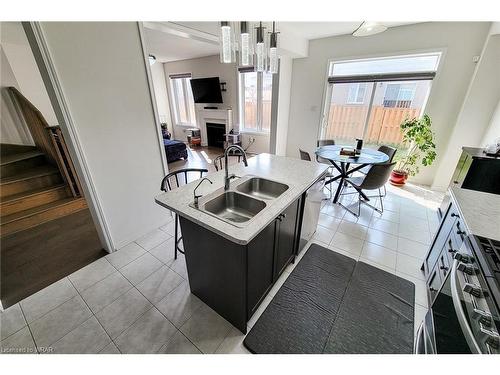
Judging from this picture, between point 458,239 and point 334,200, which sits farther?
point 334,200

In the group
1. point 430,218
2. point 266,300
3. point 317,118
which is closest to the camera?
point 266,300

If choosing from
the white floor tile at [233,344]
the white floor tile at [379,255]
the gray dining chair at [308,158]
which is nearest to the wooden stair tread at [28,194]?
the white floor tile at [233,344]

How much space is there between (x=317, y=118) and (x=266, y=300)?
13.4ft

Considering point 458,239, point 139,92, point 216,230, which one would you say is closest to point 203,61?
point 139,92

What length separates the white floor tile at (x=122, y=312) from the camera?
1.50 meters

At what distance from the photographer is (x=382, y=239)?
7.97 ft

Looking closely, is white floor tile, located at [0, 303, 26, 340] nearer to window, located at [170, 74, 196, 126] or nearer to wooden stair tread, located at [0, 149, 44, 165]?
wooden stair tread, located at [0, 149, 44, 165]

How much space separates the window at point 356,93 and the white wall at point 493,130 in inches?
73.1

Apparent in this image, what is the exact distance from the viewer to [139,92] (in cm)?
209

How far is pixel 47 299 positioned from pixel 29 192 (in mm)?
2112

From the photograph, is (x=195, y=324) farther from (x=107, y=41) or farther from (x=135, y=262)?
(x=107, y=41)

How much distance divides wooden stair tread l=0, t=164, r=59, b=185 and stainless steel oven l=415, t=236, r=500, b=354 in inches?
182

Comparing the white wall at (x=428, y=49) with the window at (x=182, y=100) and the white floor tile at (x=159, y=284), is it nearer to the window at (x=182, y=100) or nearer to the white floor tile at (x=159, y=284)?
the window at (x=182, y=100)

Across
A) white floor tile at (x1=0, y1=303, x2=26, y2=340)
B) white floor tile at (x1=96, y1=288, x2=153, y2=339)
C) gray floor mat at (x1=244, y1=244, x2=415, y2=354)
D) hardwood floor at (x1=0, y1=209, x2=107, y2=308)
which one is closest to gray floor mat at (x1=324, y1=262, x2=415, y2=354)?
gray floor mat at (x1=244, y1=244, x2=415, y2=354)
